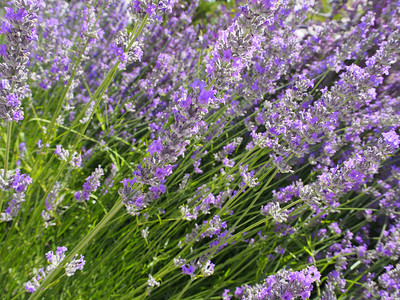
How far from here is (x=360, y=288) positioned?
2414 millimetres

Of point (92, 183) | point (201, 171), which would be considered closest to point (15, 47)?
point (92, 183)

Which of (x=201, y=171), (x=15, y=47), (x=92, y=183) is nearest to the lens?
(x=15, y=47)

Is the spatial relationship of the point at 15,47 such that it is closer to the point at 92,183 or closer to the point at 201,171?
the point at 92,183

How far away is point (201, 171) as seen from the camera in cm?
222

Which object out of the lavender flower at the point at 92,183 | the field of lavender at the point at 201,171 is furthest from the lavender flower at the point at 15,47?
the lavender flower at the point at 92,183

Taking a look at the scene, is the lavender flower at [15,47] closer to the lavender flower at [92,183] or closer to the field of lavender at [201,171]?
the field of lavender at [201,171]

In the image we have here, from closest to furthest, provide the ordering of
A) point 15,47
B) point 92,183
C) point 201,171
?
1. point 15,47
2. point 92,183
3. point 201,171

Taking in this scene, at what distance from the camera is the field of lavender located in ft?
3.68

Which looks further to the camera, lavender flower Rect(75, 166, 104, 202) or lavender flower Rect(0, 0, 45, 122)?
lavender flower Rect(75, 166, 104, 202)

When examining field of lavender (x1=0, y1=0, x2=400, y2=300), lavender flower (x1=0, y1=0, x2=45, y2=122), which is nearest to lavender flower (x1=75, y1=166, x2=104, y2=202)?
field of lavender (x1=0, y1=0, x2=400, y2=300)

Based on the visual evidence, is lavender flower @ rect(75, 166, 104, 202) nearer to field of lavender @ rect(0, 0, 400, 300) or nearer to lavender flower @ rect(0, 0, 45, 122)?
field of lavender @ rect(0, 0, 400, 300)

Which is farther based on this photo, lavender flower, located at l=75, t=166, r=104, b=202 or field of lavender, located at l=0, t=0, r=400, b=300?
lavender flower, located at l=75, t=166, r=104, b=202

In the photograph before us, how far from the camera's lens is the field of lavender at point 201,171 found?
112 cm

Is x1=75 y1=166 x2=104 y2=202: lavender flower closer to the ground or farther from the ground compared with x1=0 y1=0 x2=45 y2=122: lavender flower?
closer to the ground
